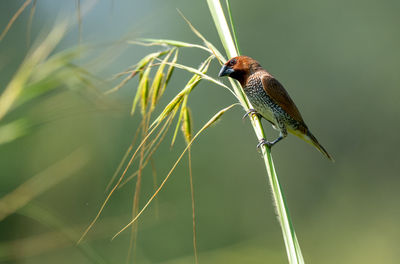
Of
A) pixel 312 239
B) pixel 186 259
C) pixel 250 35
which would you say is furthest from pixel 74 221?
pixel 250 35

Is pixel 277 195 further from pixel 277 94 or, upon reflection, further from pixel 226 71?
pixel 277 94

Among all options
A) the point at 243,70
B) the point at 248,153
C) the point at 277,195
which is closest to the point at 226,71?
the point at 243,70

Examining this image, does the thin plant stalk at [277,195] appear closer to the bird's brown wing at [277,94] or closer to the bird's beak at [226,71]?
the bird's beak at [226,71]

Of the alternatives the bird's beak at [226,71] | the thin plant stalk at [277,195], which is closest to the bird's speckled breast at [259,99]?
the bird's beak at [226,71]

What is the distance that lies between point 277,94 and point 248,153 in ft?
40.4

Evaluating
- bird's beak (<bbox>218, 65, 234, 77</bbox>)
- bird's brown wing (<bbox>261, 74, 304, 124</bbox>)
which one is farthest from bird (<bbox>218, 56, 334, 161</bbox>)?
bird's beak (<bbox>218, 65, 234, 77</bbox>)

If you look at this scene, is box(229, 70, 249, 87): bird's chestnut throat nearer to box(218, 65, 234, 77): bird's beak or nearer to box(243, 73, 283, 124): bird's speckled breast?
box(243, 73, 283, 124): bird's speckled breast

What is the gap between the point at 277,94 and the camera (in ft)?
9.34

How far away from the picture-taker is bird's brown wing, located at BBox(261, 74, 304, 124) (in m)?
2.82

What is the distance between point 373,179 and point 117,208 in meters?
7.93

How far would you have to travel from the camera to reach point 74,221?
7.91 m

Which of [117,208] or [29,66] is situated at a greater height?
[29,66]

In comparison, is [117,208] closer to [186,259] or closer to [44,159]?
[44,159]

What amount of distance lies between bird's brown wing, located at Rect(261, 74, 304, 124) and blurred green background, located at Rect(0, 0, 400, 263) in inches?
34.9
